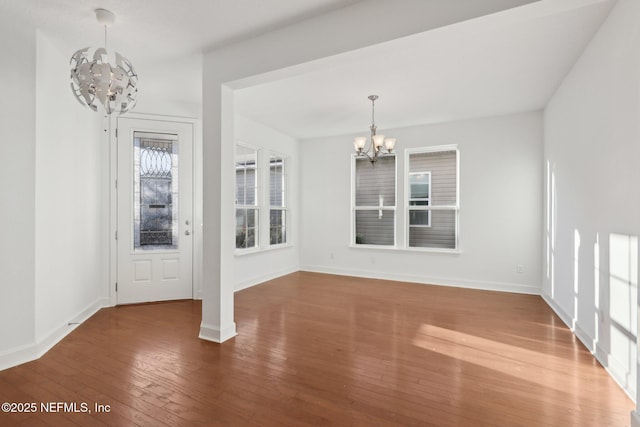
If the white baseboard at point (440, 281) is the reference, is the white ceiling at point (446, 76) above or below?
above

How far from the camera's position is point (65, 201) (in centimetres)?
326

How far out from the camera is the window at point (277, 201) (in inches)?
243

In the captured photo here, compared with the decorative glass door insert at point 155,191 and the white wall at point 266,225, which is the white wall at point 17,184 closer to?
the decorative glass door insert at point 155,191

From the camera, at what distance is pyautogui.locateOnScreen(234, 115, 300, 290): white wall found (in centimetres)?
526

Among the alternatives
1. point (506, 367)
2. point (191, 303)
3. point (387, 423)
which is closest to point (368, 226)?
point (191, 303)

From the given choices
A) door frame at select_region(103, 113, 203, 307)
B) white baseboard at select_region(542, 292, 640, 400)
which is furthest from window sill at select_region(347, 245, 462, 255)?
door frame at select_region(103, 113, 203, 307)

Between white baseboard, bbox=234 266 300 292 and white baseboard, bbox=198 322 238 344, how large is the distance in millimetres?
1914

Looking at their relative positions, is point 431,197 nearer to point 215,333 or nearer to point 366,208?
point 366,208

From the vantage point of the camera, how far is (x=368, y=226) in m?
6.40

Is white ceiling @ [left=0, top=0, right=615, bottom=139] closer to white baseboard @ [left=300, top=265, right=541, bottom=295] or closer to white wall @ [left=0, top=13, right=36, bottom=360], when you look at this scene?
white wall @ [left=0, top=13, right=36, bottom=360]

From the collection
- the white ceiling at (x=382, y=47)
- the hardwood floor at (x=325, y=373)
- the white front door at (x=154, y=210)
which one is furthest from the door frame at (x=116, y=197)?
the white ceiling at (x=382, y=47)

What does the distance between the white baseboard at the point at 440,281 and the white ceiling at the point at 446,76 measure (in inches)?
108

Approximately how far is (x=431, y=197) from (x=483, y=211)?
3.00ft

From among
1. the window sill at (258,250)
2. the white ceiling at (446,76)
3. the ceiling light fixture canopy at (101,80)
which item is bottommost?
the window sill at (258,250)
